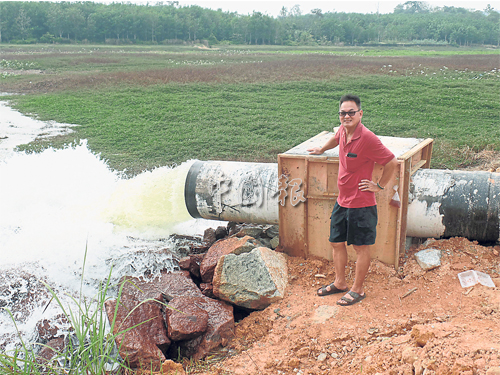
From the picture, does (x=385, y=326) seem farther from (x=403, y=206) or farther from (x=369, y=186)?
(x=403, y=206)

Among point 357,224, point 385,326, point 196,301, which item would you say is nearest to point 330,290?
point 385,326

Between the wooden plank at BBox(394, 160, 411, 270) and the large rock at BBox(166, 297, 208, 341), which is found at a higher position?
the wooden plank at BBox(394, 160, 411, 270)

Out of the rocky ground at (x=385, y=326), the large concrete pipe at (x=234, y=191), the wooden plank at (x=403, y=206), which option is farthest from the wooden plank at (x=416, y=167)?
the large concrete pipe at (x=234, y=191)

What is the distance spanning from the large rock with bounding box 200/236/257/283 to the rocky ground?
574 millimetres

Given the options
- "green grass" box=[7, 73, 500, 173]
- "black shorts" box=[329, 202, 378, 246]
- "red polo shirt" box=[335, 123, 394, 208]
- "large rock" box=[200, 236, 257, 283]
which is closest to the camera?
"red polo shirt" box=[335, 123, 394, 208]

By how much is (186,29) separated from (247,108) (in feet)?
196

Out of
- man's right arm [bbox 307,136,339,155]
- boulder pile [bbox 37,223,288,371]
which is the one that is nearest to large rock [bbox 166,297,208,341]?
boulder pile [bbox 37,223,288,371]

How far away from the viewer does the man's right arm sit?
4.54m

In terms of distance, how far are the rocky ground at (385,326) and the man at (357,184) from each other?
1.11ft

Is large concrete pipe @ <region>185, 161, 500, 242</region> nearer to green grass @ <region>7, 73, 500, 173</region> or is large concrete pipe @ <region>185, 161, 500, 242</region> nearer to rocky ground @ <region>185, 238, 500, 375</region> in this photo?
rocky ground @ <region>185, 238, 500, 375</region>

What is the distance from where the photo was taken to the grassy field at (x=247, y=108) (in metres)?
10.8

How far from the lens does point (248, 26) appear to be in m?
73.8

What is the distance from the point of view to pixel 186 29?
231 feet

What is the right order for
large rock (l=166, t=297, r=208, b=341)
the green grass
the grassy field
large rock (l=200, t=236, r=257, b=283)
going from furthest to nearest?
the grassy field, the green grass, large rock (l=200, t=236, r=257, b=283), large rock (l=166, t=297, r=208, b=341)
